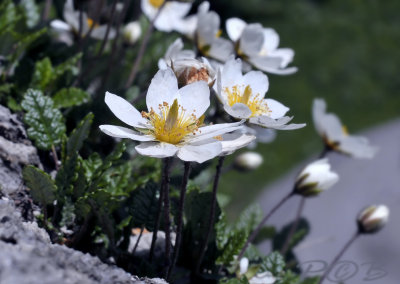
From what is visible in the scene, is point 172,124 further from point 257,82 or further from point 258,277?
point 258,277

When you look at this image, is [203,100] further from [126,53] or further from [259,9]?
[259,9]

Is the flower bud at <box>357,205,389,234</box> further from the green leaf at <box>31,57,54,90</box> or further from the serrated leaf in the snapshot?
the green leaf at <box>31,57,54,90</box>

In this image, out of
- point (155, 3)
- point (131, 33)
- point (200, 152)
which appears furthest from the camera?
point (155, 3)

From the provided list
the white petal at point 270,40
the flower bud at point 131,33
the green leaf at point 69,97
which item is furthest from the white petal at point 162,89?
→ the flower bud at point 131,33

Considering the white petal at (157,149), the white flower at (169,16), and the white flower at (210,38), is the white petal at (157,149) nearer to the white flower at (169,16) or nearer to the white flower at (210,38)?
the white flower at (210,38)

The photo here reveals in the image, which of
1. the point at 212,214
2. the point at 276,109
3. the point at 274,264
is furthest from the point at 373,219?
the point at 212,214

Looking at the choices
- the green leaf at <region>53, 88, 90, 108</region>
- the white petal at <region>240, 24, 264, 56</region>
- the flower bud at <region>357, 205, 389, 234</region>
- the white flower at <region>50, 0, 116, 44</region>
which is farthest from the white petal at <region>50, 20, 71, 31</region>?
the flower bud at <region>357, 205, 389, 234</region>
